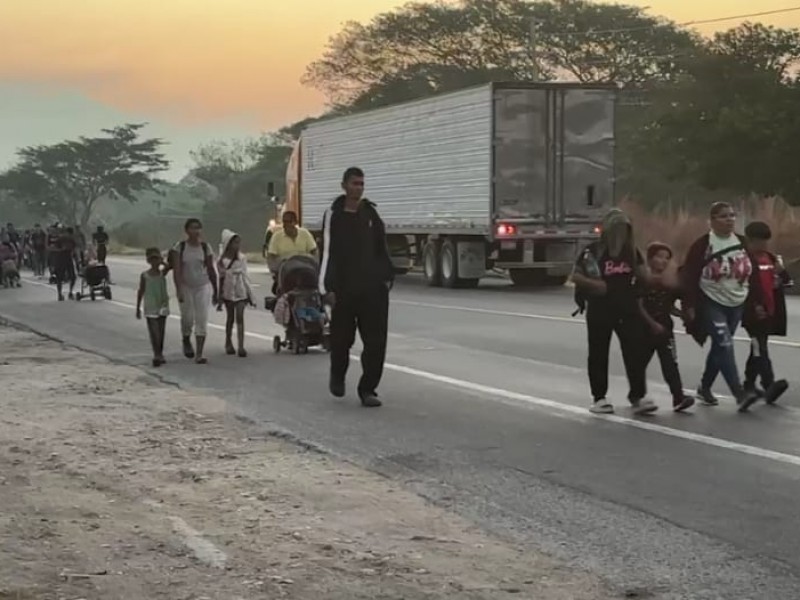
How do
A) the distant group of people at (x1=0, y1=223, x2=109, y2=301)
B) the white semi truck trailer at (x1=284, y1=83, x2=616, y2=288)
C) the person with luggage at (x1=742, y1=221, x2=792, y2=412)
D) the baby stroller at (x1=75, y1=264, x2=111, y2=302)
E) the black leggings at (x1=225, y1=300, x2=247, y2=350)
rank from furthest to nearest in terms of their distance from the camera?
the distant group of people at (x1=0, y1=223, x2=109, y2=301), the white semi truck trailer at (x1=284, y1=83, x2=616, y2=288), the baby stroller at (x1=75, y1=264, x2=111, y2=302), the black leggings at (x1=225, y1=300, x2=247, y2=350), the person with luggage at (x1=742, y1=221, x2=792, y2=412)

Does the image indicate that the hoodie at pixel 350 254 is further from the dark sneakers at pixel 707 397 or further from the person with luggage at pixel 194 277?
the person with luggage at pixel 194 277

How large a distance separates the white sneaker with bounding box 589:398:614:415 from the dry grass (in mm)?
21505

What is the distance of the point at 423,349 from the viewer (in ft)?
51.1

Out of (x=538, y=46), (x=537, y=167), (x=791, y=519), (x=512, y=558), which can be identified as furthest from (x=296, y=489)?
(x=538, y=46)

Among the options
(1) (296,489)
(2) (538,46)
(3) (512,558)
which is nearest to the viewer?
(3) (512,558)

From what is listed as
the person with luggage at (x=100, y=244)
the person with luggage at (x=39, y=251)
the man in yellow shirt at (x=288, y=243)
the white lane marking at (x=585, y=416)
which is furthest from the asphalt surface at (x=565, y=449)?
the person with luggage at (x=39, y=251)

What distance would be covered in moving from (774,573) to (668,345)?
457cm

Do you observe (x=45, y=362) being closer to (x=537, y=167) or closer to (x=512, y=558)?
(x=512, y=558)

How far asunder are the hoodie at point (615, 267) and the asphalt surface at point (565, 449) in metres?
0.84

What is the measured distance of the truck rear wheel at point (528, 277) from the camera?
29.8 metres

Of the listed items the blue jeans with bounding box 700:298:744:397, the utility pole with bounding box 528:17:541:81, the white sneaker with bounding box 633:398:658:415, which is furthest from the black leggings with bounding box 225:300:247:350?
the utility pole with bounding box 528:17:541:81

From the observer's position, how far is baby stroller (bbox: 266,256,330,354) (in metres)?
15.0

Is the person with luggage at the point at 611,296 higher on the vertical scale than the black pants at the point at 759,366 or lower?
higher

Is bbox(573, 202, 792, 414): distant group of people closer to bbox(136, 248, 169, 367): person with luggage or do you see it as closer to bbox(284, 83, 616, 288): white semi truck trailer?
bbox(136, 248, 169, 367): person with luggage
